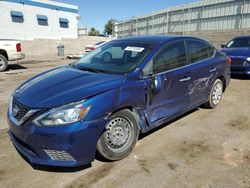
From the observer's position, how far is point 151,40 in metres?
4.23

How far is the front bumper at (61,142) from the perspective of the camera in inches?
109

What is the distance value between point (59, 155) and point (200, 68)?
310 cm

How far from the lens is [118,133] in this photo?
333 cm

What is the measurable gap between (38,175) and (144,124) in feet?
5.13

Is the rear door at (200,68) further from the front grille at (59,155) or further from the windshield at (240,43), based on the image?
the windshield at (240,43)

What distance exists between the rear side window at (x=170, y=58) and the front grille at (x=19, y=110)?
1878mm

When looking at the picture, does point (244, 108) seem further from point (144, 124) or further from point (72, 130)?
point (72, 130)

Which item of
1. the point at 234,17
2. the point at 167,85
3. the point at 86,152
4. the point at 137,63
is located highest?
the point at 234,17

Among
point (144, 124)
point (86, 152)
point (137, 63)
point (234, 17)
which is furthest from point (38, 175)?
point (234, 17)

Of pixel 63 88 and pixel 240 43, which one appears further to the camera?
pixel 240 43

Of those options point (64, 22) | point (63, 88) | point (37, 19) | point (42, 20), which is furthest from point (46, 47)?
point (63, 88)

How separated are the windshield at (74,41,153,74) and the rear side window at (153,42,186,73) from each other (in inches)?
9.2

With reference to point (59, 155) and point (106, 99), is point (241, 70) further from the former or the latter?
point (59, 155)

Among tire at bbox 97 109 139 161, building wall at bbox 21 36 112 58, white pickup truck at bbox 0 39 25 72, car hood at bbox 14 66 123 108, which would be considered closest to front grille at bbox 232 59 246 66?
tire at bbox 97 109 139 161
